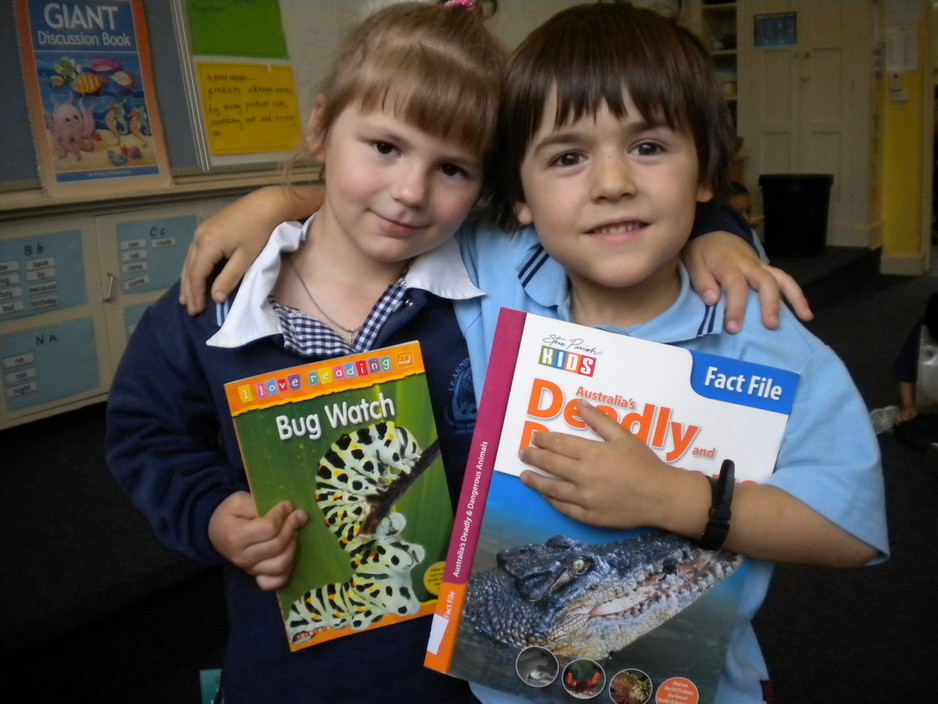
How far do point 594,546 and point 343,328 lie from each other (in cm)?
30

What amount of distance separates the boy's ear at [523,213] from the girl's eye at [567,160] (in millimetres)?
67

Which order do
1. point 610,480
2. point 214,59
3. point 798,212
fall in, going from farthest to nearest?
point 798,212 < point 214,59 < point 610,480

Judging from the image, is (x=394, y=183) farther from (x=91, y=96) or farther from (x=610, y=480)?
(x=91, y=96)

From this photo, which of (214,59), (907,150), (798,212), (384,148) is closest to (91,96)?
(214,59)

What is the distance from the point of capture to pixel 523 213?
832mm

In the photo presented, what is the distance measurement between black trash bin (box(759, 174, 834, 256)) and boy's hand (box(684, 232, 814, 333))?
4.84m

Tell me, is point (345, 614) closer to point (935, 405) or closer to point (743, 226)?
point (743, 226)

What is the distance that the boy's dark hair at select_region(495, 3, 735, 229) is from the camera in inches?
28.9

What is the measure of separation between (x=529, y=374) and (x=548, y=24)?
34 centimetres

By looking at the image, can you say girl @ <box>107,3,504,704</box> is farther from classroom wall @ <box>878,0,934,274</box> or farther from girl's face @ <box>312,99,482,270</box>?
classroom wall @ <box>878,0,934,274</box>

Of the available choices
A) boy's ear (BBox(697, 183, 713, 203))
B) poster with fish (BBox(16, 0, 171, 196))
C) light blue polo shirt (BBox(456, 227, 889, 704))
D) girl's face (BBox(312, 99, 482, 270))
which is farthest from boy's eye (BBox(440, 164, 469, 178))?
poster with fish (BBox(16, 0, 171, 196))

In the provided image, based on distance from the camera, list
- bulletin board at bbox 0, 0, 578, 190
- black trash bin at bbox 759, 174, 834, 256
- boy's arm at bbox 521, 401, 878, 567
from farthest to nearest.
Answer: black trash bin at bbox 759, 174, 834, 256, bulletin board at bbox 0, 0, 578, 190, boy's arm at bbox 521, 401, 878, 567

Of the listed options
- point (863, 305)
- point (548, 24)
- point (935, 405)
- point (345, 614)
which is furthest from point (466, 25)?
point (863, 305)

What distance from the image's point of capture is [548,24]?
2.63 feet
